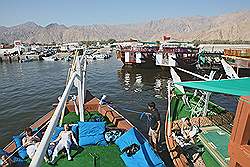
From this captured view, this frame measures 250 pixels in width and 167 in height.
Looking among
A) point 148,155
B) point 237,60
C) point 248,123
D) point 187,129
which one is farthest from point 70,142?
point 237,60

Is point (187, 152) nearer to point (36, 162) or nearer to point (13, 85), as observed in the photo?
Answer: point (36, 162)

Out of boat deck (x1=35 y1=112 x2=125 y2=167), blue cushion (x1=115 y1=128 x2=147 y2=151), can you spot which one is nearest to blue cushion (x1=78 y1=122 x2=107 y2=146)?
boat deck (x1=35 y1=112 x2=125 y2=167)

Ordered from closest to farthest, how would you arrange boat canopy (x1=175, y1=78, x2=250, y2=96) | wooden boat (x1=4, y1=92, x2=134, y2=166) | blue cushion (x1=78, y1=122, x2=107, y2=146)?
boat canopy (x1=175, y1=78, x2=250, y2=96) → blue cushion (x1=78, y1=122, x2=107, y2=146) → wooden boat (x1=4, y1=92, x2=134, y2=166)

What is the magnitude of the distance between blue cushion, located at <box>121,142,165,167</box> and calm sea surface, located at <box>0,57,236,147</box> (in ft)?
18.7

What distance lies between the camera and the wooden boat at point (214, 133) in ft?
12.9

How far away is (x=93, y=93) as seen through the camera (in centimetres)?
2727

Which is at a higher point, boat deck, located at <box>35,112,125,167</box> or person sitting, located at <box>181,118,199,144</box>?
person sitting, located at <box>181,118,199,144</box>

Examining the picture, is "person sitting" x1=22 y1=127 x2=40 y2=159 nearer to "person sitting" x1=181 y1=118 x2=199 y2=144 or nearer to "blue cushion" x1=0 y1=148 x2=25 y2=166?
"blue cushion" x1=0 y1=148 x2=25 y2=166

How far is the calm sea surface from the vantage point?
Answer: 18016 millimetres

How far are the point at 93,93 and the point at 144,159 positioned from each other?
66.0 ft

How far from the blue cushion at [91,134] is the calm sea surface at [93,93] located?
4141mm

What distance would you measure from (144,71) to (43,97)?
19.2 meters

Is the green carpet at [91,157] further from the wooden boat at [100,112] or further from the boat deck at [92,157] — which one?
the wooden boat at [100,112]

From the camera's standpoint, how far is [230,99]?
23.6 m
